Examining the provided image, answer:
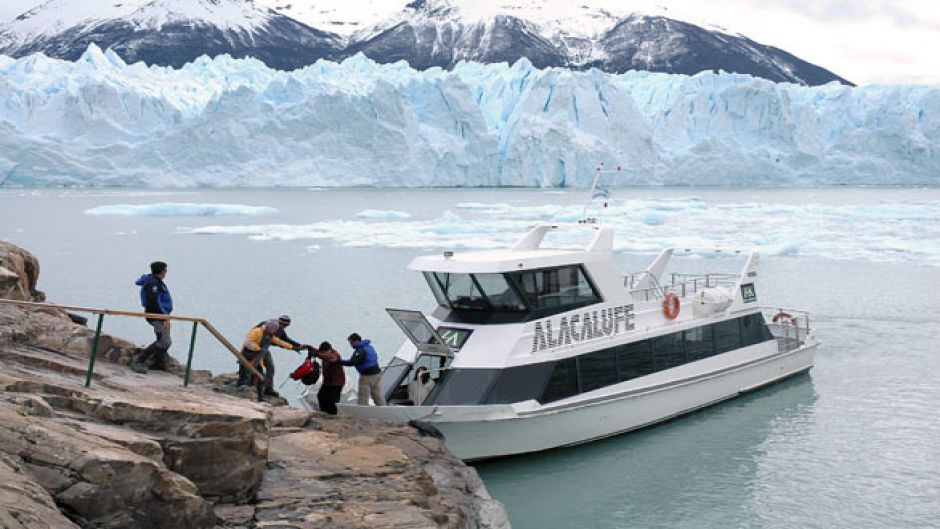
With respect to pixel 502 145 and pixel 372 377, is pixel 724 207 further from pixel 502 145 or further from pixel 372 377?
pixel 372 377

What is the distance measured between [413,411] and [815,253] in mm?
24339

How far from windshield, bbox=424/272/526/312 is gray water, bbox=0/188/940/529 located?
175 centimetres

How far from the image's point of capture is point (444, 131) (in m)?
62.0

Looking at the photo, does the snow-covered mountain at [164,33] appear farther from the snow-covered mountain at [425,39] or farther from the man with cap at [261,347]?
the man with cap at [261,347]

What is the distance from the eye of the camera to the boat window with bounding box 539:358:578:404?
10.3 m

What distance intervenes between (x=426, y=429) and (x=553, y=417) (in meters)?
1.69

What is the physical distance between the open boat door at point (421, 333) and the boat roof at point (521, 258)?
0.76 m

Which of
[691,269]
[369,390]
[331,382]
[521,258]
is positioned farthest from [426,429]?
[691,269]

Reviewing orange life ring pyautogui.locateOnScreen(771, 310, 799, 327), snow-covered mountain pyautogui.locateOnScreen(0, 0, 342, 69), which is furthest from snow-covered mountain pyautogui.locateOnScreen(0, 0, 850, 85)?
orange life ring pyautogui.locateOnScreen(771, 310, 799, 327)

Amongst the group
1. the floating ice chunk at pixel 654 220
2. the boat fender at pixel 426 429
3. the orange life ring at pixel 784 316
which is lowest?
the boat fender at pixel 426 429

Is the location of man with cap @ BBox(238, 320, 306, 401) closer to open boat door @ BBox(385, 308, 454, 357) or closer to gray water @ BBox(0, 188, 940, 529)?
open boat door @ BBox(385, 308, 454, 357)

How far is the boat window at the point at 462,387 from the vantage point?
990 cm

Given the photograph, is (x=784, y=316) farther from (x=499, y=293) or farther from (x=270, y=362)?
(x=270, y=362)

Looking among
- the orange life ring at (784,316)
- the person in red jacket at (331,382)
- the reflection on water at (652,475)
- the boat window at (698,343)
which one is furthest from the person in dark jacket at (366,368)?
the orange life ring at (784,316)
